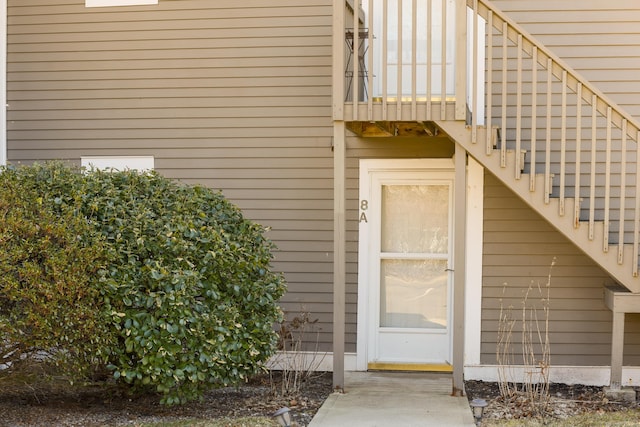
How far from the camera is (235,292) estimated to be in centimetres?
599

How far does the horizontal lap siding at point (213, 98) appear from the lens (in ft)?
25.6

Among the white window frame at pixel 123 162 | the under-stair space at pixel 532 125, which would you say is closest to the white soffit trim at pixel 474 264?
the under-stair space at pixel 532 125

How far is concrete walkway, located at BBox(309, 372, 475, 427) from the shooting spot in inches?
234

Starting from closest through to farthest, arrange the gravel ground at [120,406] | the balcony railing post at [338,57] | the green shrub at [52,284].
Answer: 1. the green shrub at [52,284]
2. the gravel ground at [120,406]
3. the balcony railing post at [338,57]

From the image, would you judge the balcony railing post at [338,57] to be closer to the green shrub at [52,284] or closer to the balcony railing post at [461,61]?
the balcony railing post at [461,61]

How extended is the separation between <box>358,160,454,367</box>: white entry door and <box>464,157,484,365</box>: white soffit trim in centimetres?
29

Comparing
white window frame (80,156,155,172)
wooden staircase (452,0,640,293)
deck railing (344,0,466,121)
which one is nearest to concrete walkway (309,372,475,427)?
wooden staircase (452,0,640,293)

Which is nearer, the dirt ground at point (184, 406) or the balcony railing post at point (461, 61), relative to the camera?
the dirt ground at point (184, 406)

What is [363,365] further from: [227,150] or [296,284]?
[227,150]

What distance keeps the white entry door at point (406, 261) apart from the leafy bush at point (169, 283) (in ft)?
6.08

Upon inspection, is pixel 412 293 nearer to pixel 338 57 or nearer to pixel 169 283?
pixel 338 57

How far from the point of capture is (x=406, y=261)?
792cm

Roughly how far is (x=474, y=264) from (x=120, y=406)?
353 cm

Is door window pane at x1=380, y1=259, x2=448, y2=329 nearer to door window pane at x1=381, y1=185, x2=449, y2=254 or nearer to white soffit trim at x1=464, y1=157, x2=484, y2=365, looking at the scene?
door window pane at x1=381, y1=185, x2=449, y2=254
